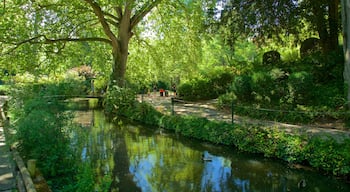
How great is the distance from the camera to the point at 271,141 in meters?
10.1

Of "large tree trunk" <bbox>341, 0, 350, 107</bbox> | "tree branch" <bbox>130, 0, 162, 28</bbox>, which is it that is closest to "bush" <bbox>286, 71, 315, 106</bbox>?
"large tree trunk" <bbox>341, 0, 350, 107</bbox>

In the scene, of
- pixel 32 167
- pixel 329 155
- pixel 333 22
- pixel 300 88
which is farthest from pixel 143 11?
pixel 32 167

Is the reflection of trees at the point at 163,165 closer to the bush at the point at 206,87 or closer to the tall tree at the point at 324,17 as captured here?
the bush at the point at 206,87

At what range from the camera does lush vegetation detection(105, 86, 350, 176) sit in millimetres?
8414

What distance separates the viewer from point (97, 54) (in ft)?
75.3

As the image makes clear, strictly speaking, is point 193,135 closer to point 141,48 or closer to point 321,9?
point 321,9

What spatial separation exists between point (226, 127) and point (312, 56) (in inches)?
330

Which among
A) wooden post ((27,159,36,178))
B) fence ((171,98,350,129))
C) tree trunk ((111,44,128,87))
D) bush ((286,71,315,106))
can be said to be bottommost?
wooden post ((27,159,36,178))

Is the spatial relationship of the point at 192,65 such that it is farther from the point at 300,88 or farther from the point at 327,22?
the point at 300,88

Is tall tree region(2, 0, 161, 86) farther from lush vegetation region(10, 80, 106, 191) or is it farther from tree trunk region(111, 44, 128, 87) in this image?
lush vegetation region(10, 80, 106, 191)

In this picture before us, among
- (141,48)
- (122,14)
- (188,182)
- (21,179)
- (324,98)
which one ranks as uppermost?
(122,14)

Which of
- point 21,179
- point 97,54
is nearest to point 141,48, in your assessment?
point 97,54

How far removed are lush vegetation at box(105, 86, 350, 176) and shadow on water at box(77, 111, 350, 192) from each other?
11.5 inches

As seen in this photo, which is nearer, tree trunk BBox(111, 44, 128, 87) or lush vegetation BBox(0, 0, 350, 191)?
lush vegetation BBox(0, 0, 350, 191)
